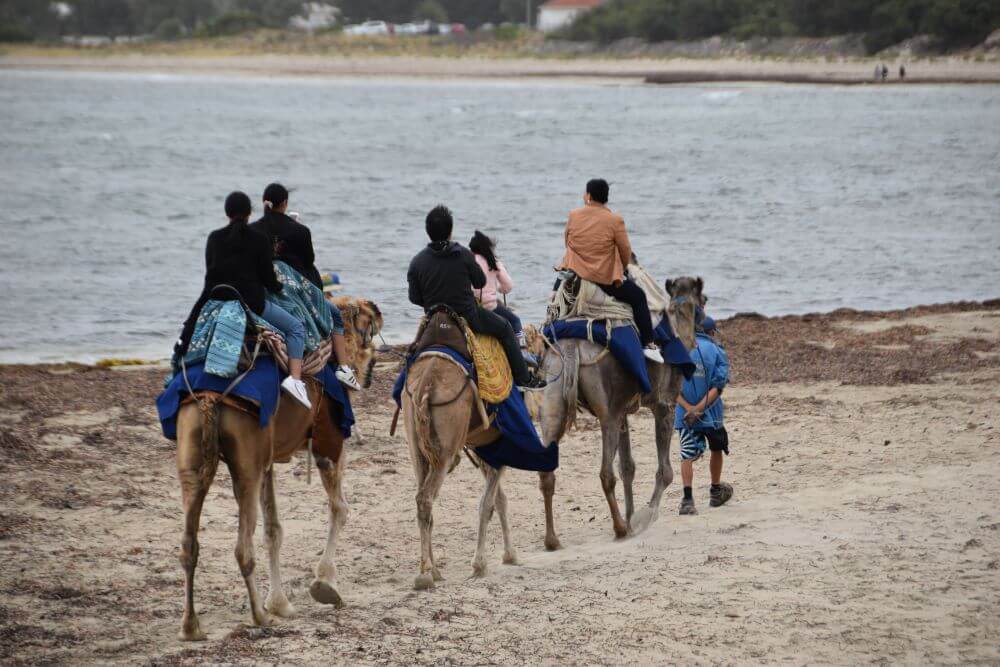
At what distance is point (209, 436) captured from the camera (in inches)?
350

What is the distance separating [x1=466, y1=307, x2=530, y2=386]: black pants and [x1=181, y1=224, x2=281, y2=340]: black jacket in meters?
1.76

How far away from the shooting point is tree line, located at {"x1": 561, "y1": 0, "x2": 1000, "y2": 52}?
321 ft

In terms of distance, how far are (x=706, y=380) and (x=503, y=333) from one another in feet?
8.12

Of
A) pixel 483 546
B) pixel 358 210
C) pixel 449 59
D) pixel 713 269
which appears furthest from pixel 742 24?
pixel 483 546

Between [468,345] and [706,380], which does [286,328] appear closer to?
[468,345]

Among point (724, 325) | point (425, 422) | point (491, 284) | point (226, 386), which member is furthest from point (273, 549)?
point (724, 325)

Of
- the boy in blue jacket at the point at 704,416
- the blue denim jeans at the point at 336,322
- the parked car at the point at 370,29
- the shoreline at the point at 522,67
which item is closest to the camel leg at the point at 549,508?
the boy in blue jacket at the point at 704,416

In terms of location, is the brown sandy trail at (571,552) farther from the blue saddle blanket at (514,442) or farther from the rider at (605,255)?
the rider at (605,255)

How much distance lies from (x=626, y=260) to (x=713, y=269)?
25193 millimetres

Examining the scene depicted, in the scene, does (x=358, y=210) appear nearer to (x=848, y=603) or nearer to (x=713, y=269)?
(x=713, y=269)

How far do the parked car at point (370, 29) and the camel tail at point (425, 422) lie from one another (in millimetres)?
129899

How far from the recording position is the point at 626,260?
1182 centimetres

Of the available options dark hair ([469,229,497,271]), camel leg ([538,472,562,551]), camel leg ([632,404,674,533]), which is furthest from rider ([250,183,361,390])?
camel leg ([632,404,674,533])

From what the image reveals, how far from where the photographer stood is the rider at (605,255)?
11719 millimetres
